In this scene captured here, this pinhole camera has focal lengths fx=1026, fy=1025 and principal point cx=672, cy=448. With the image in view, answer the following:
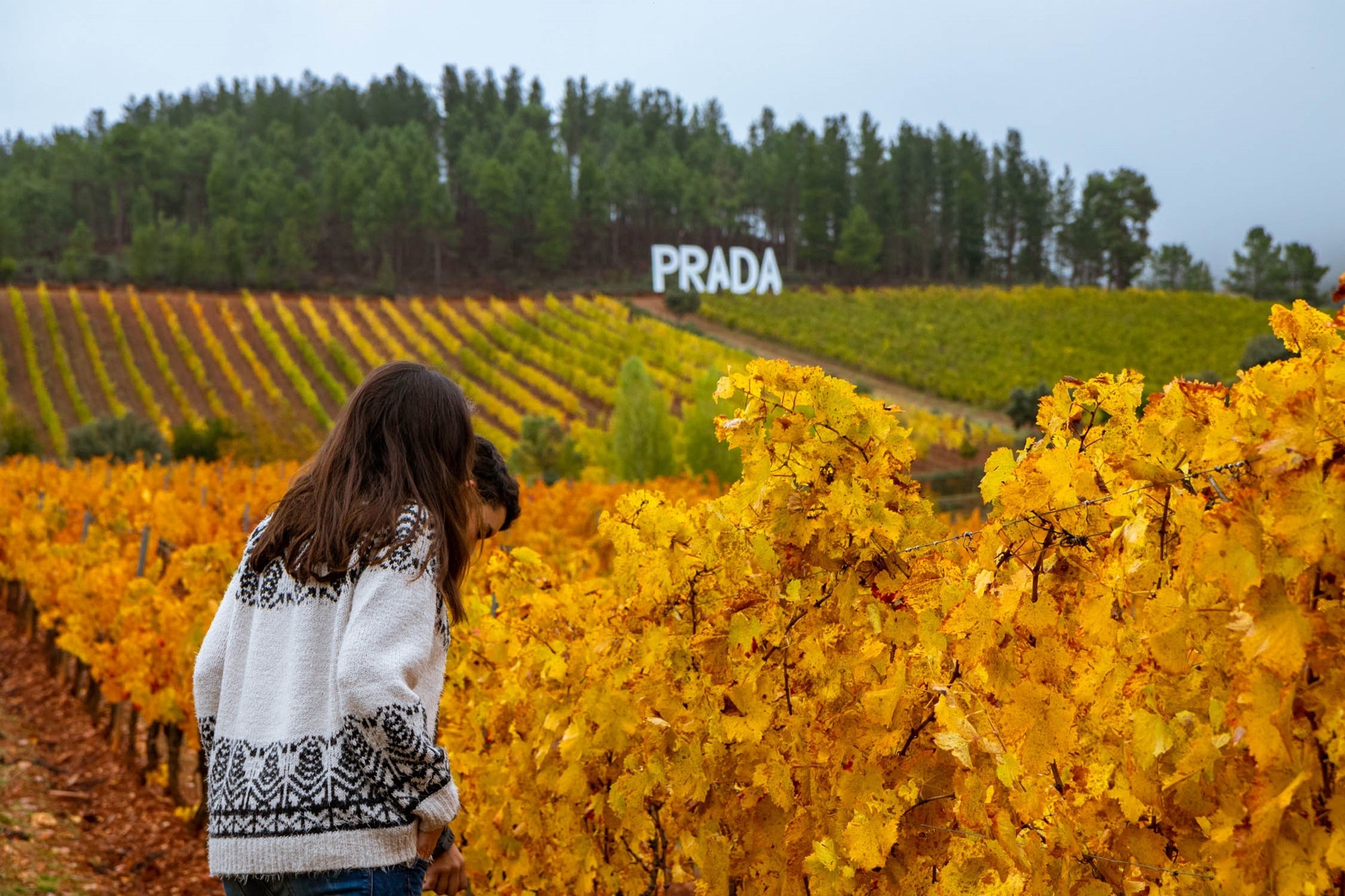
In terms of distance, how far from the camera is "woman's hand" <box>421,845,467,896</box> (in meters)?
1.74

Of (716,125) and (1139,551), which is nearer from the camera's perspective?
(1139,551)

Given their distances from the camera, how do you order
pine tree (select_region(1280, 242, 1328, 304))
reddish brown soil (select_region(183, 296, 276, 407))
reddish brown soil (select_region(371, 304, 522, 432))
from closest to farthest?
1. reddish brown soil (select_region(371, 304, 522, 432))
2. reddish brown soil (select_region(183, 296, 276, 407))
3. pine tree (select_region(1280, 242, 1328, 304))

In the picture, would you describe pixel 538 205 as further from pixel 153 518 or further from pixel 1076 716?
pixel 1076 716

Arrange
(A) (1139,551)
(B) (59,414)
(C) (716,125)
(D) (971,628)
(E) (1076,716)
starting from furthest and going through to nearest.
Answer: (C) (716,125) → (B) (59,414) → (E) (1076,716) → (D) (971,628) → (A) (1139,551)

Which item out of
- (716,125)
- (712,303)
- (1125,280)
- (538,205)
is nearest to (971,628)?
(712,303)

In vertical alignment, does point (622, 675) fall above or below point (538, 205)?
below

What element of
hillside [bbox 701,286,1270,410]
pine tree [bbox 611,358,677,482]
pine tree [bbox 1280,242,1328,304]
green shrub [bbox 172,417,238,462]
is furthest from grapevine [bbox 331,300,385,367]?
pine tree [bbox 1280,242,1328,304]

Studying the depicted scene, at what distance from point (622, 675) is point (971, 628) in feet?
2.98

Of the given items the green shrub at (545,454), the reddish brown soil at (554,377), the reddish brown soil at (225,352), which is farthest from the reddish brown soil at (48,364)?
the green shrub at (545,454)

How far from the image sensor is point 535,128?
85.2m

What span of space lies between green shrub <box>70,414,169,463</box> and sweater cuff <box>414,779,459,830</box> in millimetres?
24584

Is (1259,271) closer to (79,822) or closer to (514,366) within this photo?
(514,366)

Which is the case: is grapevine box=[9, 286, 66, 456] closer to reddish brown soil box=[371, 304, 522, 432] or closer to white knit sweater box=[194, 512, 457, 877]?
reddish brown soil box=[371, 304, 522, 432]

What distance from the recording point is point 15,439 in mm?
25031
